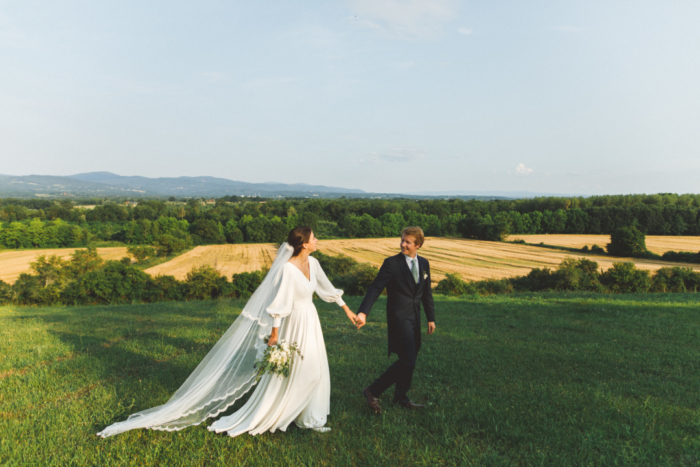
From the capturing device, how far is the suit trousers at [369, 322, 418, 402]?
16.4 feet

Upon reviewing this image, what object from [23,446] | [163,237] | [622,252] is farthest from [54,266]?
[622,252]

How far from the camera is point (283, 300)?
4543 mm

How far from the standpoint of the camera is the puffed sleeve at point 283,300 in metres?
4.49

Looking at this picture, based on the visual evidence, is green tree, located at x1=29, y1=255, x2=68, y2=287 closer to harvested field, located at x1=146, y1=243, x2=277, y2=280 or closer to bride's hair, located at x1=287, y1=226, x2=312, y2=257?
harvested field, located at x1=146, y1=243, x2=277, y2=280

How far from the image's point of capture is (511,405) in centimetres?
521

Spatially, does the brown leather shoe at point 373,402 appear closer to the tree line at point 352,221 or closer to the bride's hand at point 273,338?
the bride's hand at point 273,338

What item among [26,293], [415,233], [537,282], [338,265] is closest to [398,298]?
[415,233]

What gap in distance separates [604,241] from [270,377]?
8096 cm

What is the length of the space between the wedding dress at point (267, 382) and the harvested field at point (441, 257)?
127ft

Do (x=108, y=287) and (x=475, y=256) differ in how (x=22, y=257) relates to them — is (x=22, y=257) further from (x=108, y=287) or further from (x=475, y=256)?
(x=475, y=256)

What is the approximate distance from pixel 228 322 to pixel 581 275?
2652 cm

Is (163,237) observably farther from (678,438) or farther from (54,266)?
(678,438)

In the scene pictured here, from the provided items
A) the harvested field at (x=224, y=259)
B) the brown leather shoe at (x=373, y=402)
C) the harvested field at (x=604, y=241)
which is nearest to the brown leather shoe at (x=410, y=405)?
the brown leather shoe at (x=373, y=402)

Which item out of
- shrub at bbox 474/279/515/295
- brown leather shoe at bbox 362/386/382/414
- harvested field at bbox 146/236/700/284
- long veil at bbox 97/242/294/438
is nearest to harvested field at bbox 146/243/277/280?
harvested field at bbox 146/236/700/284
